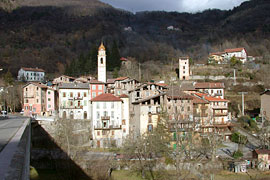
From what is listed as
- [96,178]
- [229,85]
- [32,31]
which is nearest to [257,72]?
[229,85]

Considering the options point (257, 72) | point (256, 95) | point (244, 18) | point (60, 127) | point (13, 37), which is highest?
point (244, 18)

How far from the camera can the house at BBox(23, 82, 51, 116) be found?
208 feet

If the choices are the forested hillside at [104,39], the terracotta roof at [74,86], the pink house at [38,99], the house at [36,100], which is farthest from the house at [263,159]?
the forested hillside at [104,39]

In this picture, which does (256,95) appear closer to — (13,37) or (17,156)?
(17,156)

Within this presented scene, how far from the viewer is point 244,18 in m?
184

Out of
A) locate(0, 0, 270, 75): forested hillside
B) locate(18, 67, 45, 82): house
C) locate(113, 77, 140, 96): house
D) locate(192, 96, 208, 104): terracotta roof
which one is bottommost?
locate(192, 96, 208, 104): terracotta roof

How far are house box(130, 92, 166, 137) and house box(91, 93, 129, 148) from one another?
2.69 meters

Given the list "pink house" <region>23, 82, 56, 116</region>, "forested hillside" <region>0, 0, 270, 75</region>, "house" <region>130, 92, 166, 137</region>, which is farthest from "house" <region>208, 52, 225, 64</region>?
"pink house" <region>23, 82, 56, 116</region>

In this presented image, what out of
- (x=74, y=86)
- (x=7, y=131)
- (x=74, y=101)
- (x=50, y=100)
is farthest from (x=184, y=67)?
(x=7, y=131)

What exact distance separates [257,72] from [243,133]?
35.2 meters

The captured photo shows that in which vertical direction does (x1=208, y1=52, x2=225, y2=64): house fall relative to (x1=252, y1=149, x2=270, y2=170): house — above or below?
above

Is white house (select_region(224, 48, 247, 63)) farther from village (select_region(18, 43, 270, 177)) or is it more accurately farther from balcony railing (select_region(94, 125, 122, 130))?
balcony railing (select_region(94, 125, 122, 130))

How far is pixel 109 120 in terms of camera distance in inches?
1939

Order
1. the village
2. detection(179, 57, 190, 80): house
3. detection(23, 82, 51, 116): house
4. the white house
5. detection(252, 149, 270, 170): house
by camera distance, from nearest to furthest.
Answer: detection(252, 149, 270, 170): house < the village < detection(23, 82, 51, 116): house < detection(179, 57, 190, 80): house < the white house
